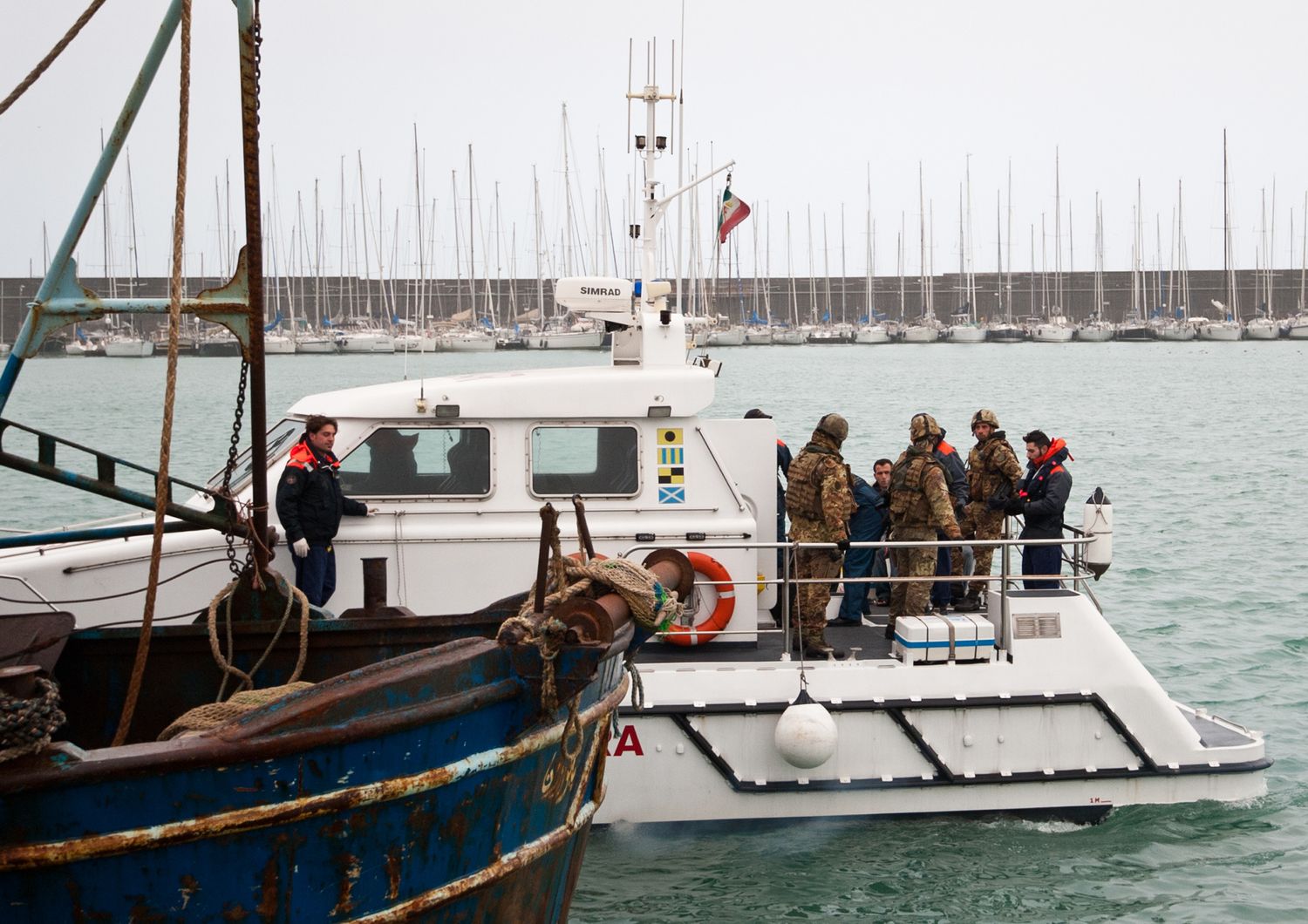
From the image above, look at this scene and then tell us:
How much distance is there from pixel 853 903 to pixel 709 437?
3029 millimetres

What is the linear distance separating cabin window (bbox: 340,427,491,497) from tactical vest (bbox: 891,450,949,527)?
267 cm

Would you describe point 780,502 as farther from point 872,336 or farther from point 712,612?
point 872,336

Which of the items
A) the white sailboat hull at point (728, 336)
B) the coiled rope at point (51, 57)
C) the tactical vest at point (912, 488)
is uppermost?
the white sailboat hull at point (728, 336)

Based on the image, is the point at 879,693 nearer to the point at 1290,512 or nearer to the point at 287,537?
the point at 287,537

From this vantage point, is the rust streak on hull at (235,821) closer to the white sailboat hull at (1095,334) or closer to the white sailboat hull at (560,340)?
the white sailboat hull at (560,340)

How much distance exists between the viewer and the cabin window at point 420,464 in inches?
341

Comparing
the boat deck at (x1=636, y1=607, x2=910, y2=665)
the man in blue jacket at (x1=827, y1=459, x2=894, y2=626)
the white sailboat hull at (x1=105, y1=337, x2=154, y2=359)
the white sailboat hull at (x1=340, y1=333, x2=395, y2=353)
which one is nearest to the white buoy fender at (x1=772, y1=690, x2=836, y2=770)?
the boat deck at (x1=636, y1=607, x2=910, y2=665)

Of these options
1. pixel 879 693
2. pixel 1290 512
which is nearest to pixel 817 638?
pixel 879 693

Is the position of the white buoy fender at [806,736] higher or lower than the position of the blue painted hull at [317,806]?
lower

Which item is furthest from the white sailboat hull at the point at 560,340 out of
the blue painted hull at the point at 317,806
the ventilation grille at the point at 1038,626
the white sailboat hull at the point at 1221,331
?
the blue painted hull at the point at 317,806

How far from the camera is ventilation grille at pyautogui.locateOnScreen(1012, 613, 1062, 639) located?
8688mm

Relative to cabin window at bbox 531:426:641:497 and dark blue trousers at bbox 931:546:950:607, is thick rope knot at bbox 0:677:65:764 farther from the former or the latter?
dark blue trousers at bbox 931:546:950:607

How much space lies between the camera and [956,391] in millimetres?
55031

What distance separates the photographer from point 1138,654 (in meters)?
13.9
